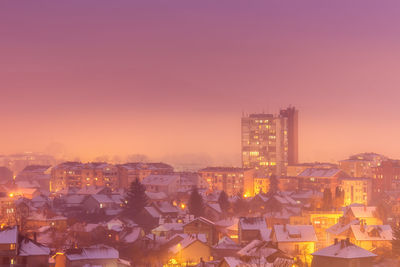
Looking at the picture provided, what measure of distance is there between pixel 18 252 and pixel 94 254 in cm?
550

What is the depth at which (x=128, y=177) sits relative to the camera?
12725cm

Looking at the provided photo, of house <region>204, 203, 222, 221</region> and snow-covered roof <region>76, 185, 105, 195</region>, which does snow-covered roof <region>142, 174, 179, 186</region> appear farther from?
house <region>204, 203, 222, 221</region>

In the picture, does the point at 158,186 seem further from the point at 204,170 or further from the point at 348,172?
the point at 348,172

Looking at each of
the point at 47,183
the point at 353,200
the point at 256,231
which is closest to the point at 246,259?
the point at 256,231

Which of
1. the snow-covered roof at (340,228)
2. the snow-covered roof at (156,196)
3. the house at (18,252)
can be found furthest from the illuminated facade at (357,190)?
the house at (18,252)

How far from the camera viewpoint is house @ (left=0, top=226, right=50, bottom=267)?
45062mm

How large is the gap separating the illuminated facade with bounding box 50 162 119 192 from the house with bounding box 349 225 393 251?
76.4m

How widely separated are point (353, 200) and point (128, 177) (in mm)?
46461

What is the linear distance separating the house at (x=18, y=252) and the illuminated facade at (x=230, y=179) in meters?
76.1

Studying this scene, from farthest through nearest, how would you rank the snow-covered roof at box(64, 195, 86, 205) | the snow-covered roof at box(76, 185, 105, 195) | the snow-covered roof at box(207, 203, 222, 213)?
the snow-covered roof at box(76, 185, 105, 195), the snow-covered roof at box(64, 195, 86, 205), the snow-covered roof at box(207, 203, 222, 213)

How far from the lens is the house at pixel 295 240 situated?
53.1m

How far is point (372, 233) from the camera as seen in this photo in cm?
5597

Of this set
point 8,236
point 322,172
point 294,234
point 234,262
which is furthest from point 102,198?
point 234,262

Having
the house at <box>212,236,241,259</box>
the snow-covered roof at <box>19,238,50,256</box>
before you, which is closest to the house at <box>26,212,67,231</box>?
the house at <box>212,236,241,259</box>
